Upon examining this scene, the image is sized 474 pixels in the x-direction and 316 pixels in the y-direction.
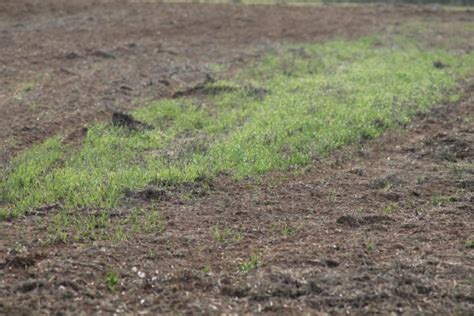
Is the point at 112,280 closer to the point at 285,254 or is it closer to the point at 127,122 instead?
the point at 285,254

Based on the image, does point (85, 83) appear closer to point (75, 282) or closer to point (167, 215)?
point (167, 215)

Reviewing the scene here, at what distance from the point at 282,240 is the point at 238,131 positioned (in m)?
3.57

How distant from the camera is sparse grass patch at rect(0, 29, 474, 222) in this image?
797 cm

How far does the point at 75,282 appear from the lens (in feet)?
19.1

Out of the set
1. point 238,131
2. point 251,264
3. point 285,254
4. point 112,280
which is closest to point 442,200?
point 285,254

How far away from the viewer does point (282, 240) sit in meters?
6.84

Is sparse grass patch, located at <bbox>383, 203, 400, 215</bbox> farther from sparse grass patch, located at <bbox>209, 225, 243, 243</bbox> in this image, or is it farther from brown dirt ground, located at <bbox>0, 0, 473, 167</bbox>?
brown dirt ground, located at <bbox>0, 0, 473, 167</bbox>

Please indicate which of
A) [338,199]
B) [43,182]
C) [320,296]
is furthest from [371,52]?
[320,296]

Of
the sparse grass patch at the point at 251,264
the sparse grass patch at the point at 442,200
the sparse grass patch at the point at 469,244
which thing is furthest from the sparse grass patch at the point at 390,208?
the sparse grass patch at the point at 251,264

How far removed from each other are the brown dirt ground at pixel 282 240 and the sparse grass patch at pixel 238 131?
0.32 metres

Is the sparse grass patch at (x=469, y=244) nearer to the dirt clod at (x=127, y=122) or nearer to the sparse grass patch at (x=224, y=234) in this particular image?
the sparse grass patch at (x=224, y=234)

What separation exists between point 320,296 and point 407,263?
1023 millimetres

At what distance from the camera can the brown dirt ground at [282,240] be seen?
5695 millimetres

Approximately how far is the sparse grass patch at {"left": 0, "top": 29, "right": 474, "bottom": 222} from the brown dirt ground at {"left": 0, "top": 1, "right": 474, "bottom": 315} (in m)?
0.32
